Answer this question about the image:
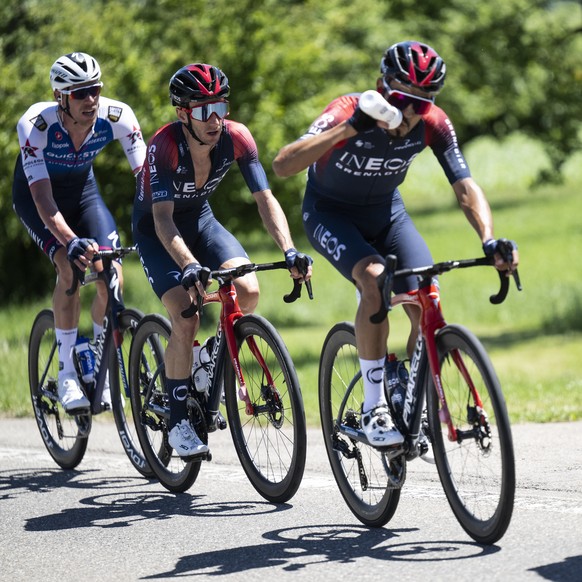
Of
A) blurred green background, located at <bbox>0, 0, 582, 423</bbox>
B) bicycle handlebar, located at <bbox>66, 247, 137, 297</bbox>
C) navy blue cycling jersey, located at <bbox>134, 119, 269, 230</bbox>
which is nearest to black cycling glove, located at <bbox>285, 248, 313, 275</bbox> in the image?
navy blue cycling jersey, located at <bbox>134, 119, 269, 230</bbox>

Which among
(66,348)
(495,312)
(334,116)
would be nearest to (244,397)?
(334,116)

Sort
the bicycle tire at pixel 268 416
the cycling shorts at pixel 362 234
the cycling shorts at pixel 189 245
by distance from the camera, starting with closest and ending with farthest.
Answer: the cycling shorts at pixel 362 234 → the bicycle tire at pixel 268 416 → the cycling shorts at pixel 189 245

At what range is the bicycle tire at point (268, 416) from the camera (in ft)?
20.3

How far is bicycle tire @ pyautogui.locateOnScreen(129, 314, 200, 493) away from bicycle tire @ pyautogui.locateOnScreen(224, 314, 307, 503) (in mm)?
398

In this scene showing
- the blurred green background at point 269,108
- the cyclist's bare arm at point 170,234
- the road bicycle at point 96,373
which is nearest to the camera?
the cyclist's bare arm at point 170,234

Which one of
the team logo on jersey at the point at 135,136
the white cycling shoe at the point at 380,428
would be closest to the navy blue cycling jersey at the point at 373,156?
the white cycling shoe at the point at 380,428

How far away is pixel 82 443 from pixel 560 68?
13.4 m

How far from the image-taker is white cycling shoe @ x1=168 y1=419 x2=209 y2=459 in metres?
6.62

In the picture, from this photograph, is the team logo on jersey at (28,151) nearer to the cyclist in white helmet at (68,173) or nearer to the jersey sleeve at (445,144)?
the cyclist in white helmet at (68,173)

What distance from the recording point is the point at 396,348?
17516mm

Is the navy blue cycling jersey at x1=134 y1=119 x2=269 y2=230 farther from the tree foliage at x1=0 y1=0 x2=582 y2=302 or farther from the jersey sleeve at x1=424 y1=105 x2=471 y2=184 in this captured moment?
the tree foliage at x1=0 y1=0 x2=582 y2=302

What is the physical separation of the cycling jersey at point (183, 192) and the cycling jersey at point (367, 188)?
0.58 m

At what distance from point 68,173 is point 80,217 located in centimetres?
30

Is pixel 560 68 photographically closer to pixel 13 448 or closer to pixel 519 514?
pixel 13 448
